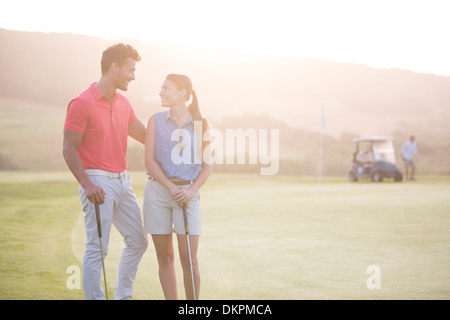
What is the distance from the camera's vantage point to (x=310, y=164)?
21.0 m

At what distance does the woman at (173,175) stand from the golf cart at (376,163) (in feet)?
46.6

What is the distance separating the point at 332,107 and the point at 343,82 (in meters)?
7.41

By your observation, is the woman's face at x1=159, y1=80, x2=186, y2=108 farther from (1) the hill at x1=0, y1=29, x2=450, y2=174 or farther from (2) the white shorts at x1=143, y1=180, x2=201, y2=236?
(1) the hill at x1=0, y1=29, x2=450, y2=174

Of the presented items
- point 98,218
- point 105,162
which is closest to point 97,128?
point 105,162

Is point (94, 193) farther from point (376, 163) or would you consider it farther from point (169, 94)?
point (376, 163)

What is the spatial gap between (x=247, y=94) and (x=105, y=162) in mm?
62021

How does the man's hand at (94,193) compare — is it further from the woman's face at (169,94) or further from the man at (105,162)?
the woman's face at (169,94)

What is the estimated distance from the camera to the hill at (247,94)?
28.1 metres

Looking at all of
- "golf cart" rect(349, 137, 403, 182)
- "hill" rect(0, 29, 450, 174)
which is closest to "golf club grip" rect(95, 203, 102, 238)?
"hill" rect(0, 29, 450, 174)

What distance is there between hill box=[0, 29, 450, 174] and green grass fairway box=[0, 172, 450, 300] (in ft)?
13.4

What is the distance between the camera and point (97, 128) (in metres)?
3.18

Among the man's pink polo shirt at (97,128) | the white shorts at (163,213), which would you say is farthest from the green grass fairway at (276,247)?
the man's pink polo shirt at (97,128)

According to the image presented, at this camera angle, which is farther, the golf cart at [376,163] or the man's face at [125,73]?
the golf cart at [376,163]
